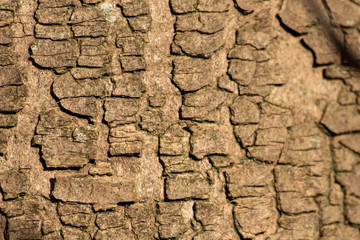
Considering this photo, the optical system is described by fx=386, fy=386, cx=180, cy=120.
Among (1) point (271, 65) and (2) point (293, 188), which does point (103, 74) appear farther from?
(2) point (293, 188)

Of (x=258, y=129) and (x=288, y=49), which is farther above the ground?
(x=288, y=49)

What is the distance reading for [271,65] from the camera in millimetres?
1469

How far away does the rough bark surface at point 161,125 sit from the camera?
1.32 meters

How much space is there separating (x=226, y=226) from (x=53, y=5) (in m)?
0.99

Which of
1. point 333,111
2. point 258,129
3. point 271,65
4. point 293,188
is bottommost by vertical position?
point 293,188

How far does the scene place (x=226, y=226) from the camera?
1389 millimetres

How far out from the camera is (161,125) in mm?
1373

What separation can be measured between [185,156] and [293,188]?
0.44 m

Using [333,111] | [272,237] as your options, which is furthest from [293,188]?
[333,111]

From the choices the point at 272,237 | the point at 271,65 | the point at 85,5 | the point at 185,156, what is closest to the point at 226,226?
the point at 272,237

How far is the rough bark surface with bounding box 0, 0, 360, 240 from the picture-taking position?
132cm

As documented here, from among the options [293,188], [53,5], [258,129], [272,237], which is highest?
[53,5]

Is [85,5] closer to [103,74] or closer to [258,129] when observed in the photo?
[103,74]

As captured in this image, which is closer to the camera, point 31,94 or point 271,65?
point 31,94
